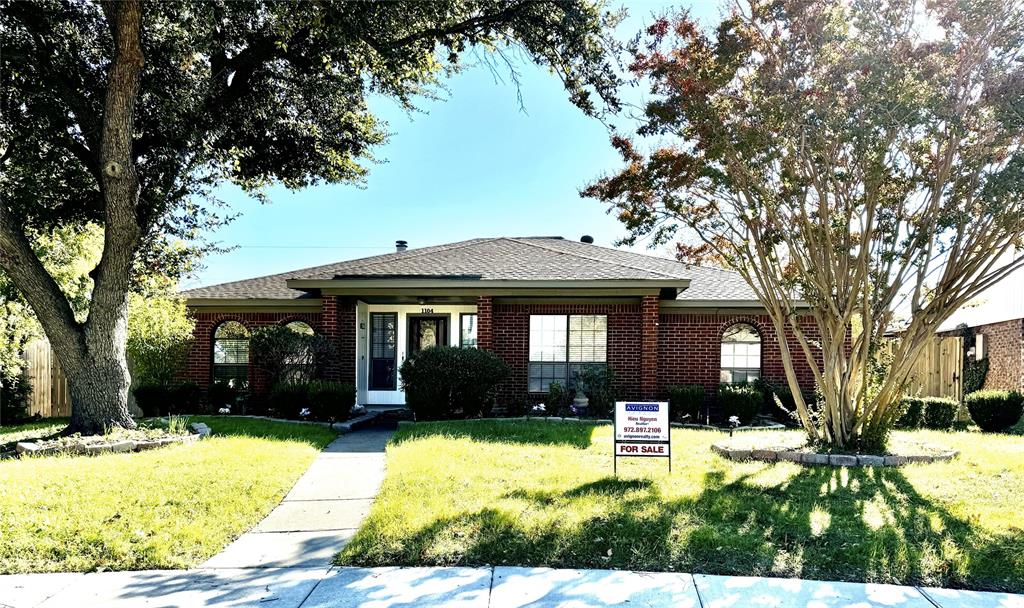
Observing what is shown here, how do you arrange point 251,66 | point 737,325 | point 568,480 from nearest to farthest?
point 568,480, point 251,66, point 737,325

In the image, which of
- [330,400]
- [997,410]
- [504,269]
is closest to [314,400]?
[330,400]

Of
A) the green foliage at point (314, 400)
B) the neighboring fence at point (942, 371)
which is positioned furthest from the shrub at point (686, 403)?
the green foliage at point (314, 400)

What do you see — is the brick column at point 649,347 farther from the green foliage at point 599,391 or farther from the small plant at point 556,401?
the small plant at point 556,401

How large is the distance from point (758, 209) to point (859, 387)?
9.41ft

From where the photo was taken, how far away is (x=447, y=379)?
11609 millimetres

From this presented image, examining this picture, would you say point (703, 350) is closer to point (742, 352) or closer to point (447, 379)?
point (742, 352)

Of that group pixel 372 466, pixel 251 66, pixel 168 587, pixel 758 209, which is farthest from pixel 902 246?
pixel 251 66

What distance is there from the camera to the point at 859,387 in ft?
28.6

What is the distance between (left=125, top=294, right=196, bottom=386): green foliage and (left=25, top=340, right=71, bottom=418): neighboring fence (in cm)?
276

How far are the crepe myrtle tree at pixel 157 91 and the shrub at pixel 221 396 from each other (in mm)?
3286

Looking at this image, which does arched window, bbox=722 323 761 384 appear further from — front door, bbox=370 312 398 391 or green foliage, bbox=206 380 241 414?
green foliage, bbox=206 380 241 414

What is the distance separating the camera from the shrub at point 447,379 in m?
11.6

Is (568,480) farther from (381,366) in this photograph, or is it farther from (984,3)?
(381,366)

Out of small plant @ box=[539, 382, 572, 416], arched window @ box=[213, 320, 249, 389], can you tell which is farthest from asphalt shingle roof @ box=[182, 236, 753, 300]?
small plant @ box=[539, 382, 572, 416]
